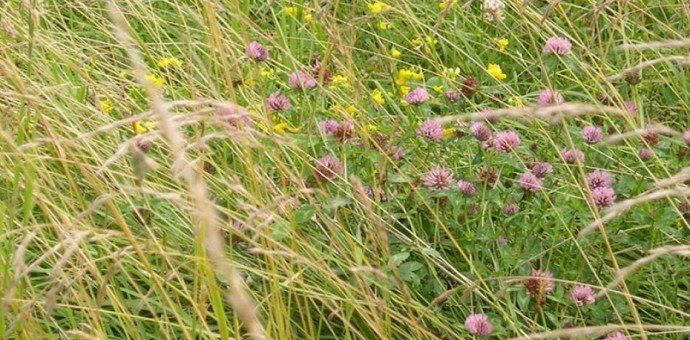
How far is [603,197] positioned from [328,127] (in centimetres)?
51

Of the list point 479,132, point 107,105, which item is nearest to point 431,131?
point 479,132

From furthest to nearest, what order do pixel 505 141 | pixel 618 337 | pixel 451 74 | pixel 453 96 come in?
pixel 451 74, pixel 453 96, pixel 505 141, pixel 618 337

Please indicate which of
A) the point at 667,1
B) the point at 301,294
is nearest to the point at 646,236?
the point at 301,294

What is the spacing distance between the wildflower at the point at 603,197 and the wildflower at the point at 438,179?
0.25 metres

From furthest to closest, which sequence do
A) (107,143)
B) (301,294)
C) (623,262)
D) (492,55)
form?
(492,55)
(107,143)
(623,262)
(301,294)

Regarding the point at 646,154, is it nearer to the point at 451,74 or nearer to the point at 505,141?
the point at 505,141

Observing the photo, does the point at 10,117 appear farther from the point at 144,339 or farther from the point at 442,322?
the point at 442,322

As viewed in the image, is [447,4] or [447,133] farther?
[447,4]

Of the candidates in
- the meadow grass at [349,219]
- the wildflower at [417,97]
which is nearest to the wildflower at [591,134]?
the meadow grass at [349,219]

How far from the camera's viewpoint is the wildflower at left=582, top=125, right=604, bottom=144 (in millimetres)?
2115

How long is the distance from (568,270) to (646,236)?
0.25 metres

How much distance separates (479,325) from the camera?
1831 millimetres

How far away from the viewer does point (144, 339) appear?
6.62 feet

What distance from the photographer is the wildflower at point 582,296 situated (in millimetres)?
1885
